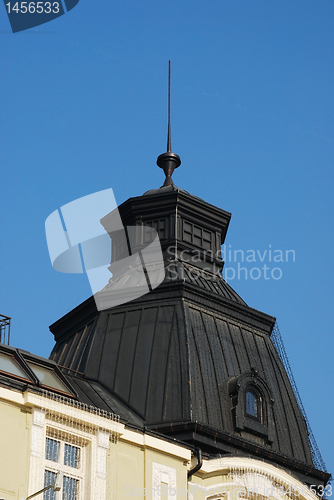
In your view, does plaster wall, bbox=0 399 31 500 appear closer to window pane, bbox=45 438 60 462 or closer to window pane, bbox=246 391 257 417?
window pane, bbox=45 438 60 462

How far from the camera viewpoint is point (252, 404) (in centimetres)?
3731

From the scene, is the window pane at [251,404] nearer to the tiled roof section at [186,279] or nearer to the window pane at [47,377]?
the tiled roof section at [186,279]

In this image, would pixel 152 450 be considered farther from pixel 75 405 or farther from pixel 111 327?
pixel 111 327

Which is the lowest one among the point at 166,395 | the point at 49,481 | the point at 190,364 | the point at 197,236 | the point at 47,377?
the point at 49,481

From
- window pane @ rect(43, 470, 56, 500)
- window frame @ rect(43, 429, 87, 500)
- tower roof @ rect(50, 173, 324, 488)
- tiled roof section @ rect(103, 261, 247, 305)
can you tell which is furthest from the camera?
tiled roof section @ rect(103, 261, 247, 305)

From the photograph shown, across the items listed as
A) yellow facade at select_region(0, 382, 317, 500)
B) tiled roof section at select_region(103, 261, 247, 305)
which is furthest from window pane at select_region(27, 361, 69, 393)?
tiled roof section at select_region(103, 261, 247, 305)

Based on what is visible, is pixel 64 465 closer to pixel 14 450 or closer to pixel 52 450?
pixel 52 450

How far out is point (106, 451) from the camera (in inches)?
1145

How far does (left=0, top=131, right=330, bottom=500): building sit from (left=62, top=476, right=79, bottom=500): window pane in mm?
28

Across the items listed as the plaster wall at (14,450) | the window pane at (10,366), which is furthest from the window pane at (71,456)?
the window pane at (10,366)

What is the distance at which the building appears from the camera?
28.3 metres

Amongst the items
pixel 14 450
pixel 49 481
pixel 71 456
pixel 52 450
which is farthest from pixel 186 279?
pixel 14 450

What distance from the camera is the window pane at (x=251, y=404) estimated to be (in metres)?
37.1

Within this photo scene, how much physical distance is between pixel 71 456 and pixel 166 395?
8.13m
